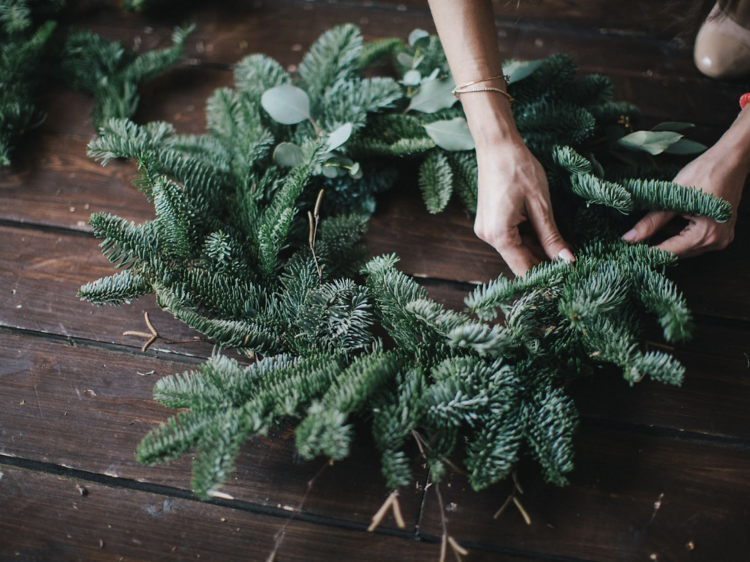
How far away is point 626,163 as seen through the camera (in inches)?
33.8

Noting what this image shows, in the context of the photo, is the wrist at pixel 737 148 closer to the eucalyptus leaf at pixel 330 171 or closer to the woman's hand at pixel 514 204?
the woman's hand at pixel 514 204

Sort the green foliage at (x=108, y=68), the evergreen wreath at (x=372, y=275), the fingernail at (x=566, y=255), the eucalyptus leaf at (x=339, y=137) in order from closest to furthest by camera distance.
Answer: the evergreen wreath at (x=372, y=275) → the fingernail at (x=566, y=255) → the eucalyptus leaf at (x=339, y=137) → the green foliage at (x=108, y=68)

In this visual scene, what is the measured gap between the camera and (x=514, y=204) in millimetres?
727

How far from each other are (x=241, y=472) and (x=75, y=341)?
12.9 inches

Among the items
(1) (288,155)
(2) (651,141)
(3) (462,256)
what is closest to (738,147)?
(2) (651,141)

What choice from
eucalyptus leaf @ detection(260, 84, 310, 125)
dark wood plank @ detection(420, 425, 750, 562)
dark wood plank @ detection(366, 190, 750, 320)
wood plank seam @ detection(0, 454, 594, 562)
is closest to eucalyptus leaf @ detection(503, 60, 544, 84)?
dark wood plank @ detection(366, 190, 750, 320)

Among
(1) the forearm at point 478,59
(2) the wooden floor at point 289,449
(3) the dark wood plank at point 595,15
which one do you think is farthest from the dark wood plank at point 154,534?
(3) the dark wood plank at point 595,15

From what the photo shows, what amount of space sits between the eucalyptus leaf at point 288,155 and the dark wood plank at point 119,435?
0.33 meters

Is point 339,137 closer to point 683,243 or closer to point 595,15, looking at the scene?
point 683,243

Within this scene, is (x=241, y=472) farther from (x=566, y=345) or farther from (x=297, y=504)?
(x=566, y=345)

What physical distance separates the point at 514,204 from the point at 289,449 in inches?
17.3

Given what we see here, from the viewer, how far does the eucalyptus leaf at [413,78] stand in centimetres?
91

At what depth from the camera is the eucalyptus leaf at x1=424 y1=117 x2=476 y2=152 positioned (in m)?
0.83

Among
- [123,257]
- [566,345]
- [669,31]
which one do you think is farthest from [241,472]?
[669,31]
